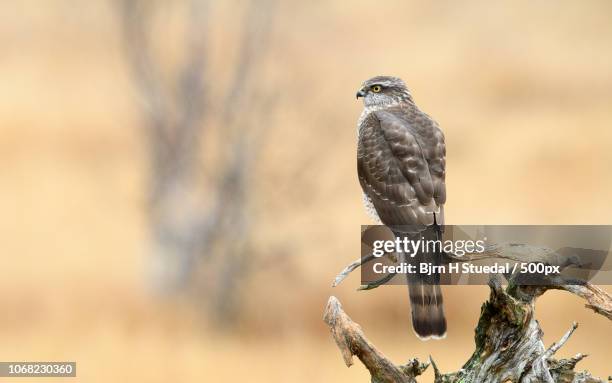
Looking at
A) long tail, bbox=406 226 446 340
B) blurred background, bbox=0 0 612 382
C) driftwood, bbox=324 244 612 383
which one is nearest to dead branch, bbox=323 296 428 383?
driftwood, bbox=324 244 612 383

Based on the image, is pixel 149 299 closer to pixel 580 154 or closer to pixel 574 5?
pixel 580 154

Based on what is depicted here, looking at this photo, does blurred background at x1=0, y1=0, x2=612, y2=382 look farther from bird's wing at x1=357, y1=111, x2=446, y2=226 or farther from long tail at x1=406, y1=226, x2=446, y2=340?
long tail at x1=406, y1=226, x2=446, y2=340

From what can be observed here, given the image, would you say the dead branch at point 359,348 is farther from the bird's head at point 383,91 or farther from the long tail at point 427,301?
the bird's head at point 383,91

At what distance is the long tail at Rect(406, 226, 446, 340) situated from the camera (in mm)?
5719

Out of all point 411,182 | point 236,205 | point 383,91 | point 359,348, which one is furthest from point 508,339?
point 236,205

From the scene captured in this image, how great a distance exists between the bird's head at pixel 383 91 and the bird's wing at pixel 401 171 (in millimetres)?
642

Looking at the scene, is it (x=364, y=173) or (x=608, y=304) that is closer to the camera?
(x=608, y=304)

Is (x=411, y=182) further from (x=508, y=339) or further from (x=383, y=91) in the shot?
(x=383, y=91)

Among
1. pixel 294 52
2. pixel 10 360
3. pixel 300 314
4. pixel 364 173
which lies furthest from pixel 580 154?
pixel 364 173

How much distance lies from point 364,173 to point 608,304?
1.81 metres

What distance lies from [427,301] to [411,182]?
0.80 metres

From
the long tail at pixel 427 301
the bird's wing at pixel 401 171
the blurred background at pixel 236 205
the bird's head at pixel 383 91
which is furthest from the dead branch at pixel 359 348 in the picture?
the blurred background at pixel 236 205

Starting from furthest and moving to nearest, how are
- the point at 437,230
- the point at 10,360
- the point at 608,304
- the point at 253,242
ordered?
the point at 253,242 → the point at 10,360 → the point at 437,230 → the point at 608,304

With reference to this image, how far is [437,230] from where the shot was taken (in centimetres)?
609
